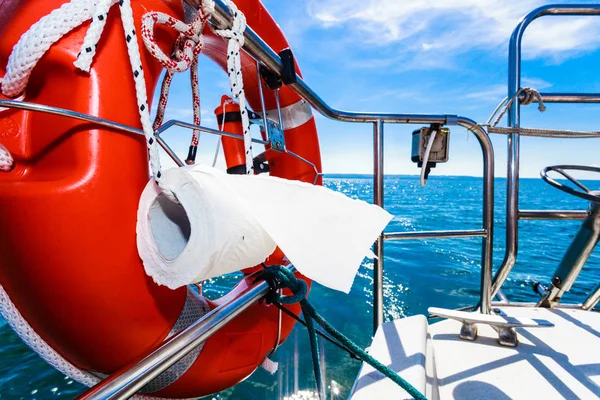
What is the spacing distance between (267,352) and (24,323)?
689 millimetres

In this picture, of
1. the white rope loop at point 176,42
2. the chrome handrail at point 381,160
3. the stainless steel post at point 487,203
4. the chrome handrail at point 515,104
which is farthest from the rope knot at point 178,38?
the chrome handrail at point 515,104

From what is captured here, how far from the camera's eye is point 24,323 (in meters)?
0.66

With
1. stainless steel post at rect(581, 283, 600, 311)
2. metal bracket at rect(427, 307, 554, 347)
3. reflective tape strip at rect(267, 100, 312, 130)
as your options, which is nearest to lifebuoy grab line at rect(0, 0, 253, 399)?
reflective tape strip at rect(267, 100, 312, 130)

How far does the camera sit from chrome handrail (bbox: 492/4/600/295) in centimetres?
138

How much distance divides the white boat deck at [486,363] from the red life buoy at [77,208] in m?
0.58

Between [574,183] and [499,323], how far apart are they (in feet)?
2.86

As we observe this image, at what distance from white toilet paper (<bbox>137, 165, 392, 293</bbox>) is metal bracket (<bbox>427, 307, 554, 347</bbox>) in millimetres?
825

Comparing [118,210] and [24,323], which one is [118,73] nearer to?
[118,210]

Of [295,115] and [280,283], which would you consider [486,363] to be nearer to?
[280,283]

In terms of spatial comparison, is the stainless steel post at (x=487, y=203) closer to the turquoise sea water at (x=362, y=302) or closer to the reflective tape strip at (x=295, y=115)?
the reflective tape strip at (x=295, y=115)

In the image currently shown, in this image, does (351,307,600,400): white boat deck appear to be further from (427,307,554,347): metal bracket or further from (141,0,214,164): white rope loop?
(141,0,214,164): white rope loop

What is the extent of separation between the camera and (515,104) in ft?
4.63

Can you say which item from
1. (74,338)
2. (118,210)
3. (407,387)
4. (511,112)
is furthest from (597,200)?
(74,338)

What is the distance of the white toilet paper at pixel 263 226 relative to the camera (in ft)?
1.46
